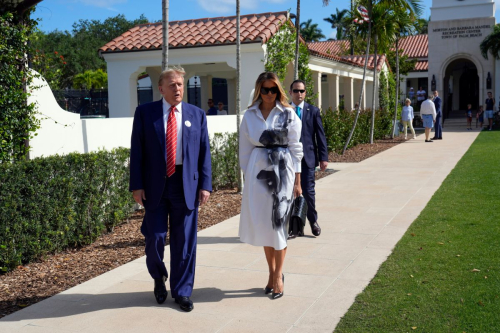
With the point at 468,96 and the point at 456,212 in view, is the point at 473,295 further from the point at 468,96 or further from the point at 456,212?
the point at 468,96

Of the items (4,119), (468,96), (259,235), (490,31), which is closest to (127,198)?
(4,119)

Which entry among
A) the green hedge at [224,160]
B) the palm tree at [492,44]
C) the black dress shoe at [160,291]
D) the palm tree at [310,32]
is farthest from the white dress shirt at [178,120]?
the palm tree at [310,32]

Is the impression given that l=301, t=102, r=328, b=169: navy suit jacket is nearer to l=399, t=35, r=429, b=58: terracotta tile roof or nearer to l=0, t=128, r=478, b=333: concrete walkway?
l=0, t=128, r=478, b=333: concrete walkway

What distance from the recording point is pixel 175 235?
4.62 meters

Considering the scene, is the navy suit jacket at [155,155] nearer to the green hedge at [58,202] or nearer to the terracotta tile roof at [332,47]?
the green hedge at [58,202]

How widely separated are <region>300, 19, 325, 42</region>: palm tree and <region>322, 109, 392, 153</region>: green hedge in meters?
52.7

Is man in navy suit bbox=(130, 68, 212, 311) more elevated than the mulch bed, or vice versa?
man in navy suit bbox=(130, 68, 212, 311)

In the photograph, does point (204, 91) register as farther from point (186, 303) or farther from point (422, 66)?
point (422, 66)

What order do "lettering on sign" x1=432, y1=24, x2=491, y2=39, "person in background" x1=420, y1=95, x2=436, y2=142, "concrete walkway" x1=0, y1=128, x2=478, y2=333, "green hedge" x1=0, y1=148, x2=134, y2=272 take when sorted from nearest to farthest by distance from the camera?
"concrete walkway" x1=0, y1=128, x2=478, y2=333, "green hedge" x1=0, y1=148, x2=134, y2=272, "person in background" x1=420, y1=95, x2=436, y2=142, "lettering on sign" x1=432, y1=24, x2=491, y2=39

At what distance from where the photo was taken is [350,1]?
1922 centimetres

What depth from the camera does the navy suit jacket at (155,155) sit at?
4.51 metres

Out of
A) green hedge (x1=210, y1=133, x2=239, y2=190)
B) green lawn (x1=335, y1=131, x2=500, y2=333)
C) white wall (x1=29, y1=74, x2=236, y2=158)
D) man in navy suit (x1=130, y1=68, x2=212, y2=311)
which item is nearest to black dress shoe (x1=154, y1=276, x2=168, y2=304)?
man in navy suit (x1=130, y1=68, x2=212, y2=311)

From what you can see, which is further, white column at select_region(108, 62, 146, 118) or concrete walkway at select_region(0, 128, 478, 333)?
white column at select_region(108, 62, 146, 118)

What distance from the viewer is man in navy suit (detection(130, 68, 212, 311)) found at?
4.51 m
